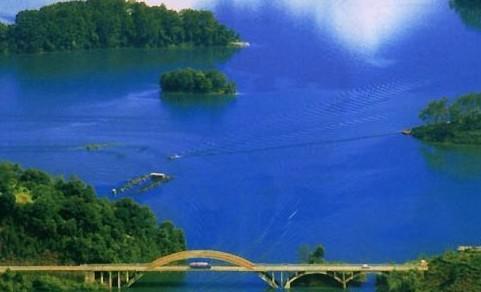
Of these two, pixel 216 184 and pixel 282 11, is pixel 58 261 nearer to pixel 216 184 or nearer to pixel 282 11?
pixel 216 184

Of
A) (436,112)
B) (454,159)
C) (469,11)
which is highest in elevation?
(469,11)

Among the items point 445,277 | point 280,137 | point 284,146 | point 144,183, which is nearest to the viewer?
point 445,277

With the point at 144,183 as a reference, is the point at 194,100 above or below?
above

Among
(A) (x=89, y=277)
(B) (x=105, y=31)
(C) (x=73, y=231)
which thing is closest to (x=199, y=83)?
(B) (x=105, y=31)

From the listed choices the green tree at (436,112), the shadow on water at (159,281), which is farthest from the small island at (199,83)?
the shadow on water at (159,281)

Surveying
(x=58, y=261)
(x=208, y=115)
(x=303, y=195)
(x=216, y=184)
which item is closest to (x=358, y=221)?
(x=303, y=195)

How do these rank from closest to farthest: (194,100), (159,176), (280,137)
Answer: (159,176) < (280,137) < (194,100)

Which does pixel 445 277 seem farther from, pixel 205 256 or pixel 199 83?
pixel 199 83

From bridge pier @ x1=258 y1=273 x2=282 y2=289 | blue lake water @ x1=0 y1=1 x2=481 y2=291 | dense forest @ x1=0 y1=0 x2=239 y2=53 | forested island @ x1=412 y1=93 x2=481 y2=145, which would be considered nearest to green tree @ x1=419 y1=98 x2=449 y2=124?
forested island @ x1=412 y1=93 x2=481 y2=145
